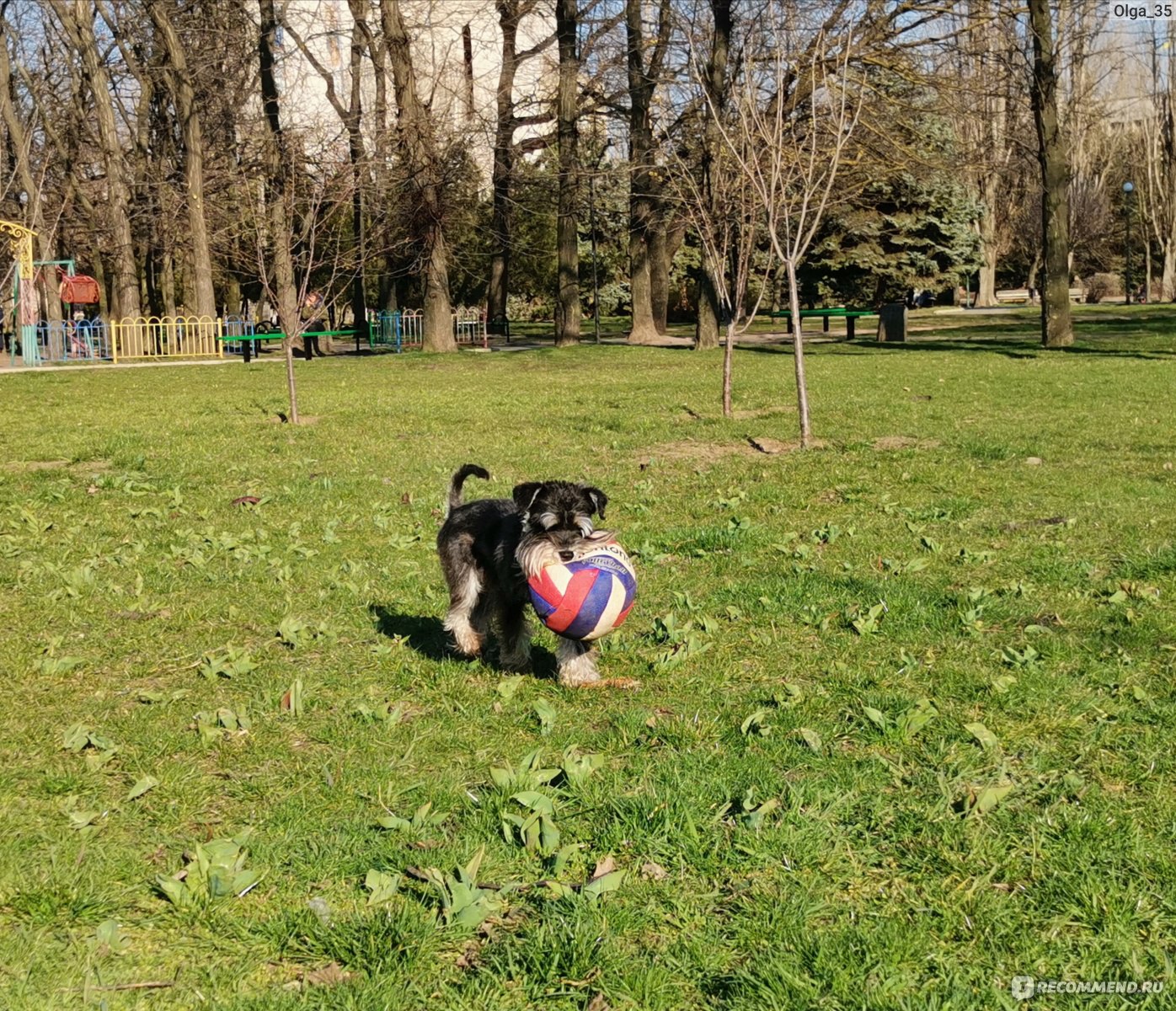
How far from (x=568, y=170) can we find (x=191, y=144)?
11032 mm

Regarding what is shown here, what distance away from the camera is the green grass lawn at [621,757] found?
3322 mm

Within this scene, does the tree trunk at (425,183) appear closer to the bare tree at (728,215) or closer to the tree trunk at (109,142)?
the tree trunk at (109,142)

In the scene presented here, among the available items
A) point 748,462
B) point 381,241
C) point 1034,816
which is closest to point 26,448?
point 748,462

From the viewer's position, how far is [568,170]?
31.6m

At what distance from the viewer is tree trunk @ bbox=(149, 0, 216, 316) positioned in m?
32.3

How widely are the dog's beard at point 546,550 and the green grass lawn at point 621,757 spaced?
2.24 feet

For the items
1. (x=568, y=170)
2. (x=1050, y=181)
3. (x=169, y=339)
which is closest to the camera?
(x=1050, y=181)

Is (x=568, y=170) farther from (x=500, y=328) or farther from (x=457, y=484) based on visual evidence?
(x=457, y=484)

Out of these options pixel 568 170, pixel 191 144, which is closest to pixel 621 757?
pixel 568 170

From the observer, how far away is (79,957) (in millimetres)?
3320

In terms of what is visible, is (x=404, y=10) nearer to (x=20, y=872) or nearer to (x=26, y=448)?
(x=26, y=448)

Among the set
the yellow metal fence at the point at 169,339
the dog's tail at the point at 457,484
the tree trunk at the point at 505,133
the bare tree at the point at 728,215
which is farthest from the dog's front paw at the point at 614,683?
the yellow metal fence at the point at 169,339

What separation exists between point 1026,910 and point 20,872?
3.21m

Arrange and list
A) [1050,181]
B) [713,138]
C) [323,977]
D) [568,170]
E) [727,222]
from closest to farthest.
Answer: [323,977] < [727,222] < [713,138] < [1050,181] < [568,170]
